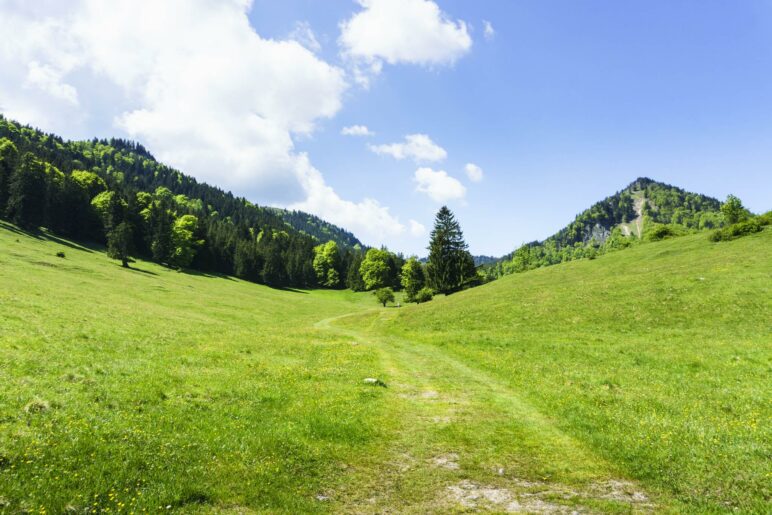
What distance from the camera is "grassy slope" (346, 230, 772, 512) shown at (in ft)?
36.7

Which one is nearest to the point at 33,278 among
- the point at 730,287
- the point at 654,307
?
the point at 654,307

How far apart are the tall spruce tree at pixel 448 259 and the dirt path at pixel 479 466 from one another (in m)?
65.7

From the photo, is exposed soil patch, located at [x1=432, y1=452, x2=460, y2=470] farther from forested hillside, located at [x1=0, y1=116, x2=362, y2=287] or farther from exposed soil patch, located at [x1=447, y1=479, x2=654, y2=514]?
forested hillside, located at [x1=0, y1=116, x2=362, y2=287]

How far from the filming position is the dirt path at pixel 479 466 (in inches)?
367

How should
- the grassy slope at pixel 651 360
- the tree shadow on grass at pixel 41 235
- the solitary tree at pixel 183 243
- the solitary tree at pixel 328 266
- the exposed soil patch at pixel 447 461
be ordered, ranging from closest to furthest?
the grassy slope at pixel 651 360
the exposed soil patch at pixel 447 461
the tree shadow on grass at pixel 41 235
the solitary tree at pixel 183 243
the solitary tree at pixel 328 266

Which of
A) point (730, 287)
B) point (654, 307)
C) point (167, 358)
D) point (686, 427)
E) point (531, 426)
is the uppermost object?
point (730, 287)

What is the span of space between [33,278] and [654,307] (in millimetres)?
66272

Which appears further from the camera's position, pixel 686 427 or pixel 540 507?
pixel 686 427

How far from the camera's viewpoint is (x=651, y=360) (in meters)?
22.5

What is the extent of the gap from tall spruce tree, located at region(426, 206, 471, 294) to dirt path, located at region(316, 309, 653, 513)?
65676 millimetres

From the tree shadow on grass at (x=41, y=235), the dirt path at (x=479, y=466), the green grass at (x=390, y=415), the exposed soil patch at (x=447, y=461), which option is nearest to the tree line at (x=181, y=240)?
the tree shadow on grass at (x=41, y=235)

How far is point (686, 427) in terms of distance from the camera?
44.0 feet

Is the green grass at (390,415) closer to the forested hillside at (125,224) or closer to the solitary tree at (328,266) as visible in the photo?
the forested hillside at (125,224)

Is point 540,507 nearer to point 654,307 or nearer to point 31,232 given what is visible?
point 654,307
